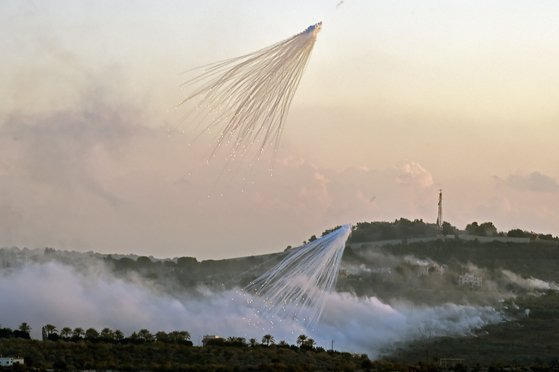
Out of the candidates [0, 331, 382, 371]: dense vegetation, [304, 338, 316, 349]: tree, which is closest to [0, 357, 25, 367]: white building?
[0, 331, 382, 371]: dense vegetation

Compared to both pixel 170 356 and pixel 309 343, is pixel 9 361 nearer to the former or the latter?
pixel 170 356

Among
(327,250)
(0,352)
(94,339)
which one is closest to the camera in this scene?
(327,250)

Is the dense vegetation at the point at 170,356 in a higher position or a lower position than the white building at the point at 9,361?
higher

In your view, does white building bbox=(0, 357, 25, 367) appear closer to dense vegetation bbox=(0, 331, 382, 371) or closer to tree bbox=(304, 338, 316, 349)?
dense vegetation bbox=(0, 331, 382, 371)

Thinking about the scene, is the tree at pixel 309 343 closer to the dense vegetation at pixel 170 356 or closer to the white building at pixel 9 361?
the dense vegetation at pixel 170 356

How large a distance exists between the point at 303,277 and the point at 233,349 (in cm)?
1506

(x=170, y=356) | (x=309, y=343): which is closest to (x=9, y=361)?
(x=170, y=356)

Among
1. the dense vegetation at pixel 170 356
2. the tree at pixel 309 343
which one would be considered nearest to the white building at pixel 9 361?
the dense vegetation at pixel 170 356

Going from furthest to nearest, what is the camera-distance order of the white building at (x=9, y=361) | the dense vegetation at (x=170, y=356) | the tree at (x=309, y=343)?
the tree at (x=309, y=343)
the dense vegetation at (x=170, y=356)
the white building at (x=9, y=361)

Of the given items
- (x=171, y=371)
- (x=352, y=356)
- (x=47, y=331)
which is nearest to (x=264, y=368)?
(x=171, y=371)

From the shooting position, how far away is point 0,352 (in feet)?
555

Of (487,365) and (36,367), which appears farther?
(487,365)

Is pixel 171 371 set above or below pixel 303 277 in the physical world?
below

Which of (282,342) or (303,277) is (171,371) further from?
(282,342)
